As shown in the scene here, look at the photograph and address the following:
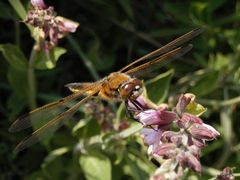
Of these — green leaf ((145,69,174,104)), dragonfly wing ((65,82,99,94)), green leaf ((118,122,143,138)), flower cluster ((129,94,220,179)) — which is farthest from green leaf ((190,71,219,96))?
dragonfly wing ((65,82,99,94))

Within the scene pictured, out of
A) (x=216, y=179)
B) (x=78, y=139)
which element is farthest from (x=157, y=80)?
(x=216, y=179)

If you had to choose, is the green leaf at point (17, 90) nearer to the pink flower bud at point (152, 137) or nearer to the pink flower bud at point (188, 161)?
the pink flower bud at point (152, 137)

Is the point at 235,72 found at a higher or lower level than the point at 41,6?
lower

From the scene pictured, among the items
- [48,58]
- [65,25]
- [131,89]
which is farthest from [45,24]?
[131,89]

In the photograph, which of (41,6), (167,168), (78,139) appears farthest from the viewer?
(78,139)

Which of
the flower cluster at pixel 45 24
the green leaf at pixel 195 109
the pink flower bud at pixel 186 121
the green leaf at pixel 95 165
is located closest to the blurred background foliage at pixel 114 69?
the green leaf at pixel 95 165

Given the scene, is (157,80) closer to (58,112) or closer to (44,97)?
(44,97)
